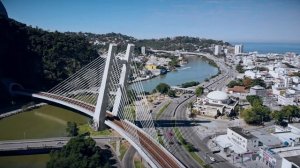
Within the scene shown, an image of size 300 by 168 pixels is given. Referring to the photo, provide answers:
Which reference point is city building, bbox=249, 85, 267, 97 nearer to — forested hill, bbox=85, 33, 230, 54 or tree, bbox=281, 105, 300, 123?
tree, bbox=281, 105, 300, 123

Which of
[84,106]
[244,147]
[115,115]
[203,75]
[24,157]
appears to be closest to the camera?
[24,157]

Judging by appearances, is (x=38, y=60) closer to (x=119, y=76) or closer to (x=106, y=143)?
(x=119, y=76)

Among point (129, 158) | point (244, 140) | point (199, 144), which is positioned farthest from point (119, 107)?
point (244, 140)

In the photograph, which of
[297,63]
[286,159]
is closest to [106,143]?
[286,159]

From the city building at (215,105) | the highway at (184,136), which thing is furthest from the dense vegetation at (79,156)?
the city building at (215,105)

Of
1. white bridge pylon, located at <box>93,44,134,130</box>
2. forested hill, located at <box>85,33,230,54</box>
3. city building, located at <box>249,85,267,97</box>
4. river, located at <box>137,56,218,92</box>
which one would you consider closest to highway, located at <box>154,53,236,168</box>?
white bridge pylon, located at <box>93,44,134,130</box>

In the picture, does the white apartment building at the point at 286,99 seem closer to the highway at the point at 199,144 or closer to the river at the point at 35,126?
the highway at the point at 199,144
